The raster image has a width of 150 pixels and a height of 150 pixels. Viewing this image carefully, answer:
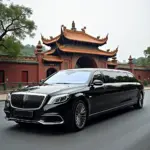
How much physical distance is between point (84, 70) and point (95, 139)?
2625 millimetres

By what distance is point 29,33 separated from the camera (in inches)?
1057

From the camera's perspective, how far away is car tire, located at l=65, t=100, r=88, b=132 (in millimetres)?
5794

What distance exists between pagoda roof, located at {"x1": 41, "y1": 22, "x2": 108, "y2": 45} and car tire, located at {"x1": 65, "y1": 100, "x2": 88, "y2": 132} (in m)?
29.1

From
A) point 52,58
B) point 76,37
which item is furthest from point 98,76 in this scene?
point 76,37

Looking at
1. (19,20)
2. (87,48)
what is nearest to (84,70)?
(19,20)

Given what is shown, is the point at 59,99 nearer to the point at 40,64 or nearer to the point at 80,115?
the point at 80,115

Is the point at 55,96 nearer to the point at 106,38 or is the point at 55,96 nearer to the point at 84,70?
the point at 84,70

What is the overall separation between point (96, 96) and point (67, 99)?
1.31 meters

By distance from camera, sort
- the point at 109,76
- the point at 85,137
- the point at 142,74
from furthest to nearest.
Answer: the point at 142,74, the point at 109,76, the point at 85,137

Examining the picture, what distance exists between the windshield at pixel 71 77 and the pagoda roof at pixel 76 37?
90.4 ft

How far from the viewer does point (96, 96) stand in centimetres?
685

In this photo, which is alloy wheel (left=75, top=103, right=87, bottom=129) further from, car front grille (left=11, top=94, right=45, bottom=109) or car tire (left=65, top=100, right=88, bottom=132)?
car front grille (left=11, top=94, right=45, bottom=109)

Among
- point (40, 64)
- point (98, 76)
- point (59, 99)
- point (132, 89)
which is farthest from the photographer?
point (40, 64)

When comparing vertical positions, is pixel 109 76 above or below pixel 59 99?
above
